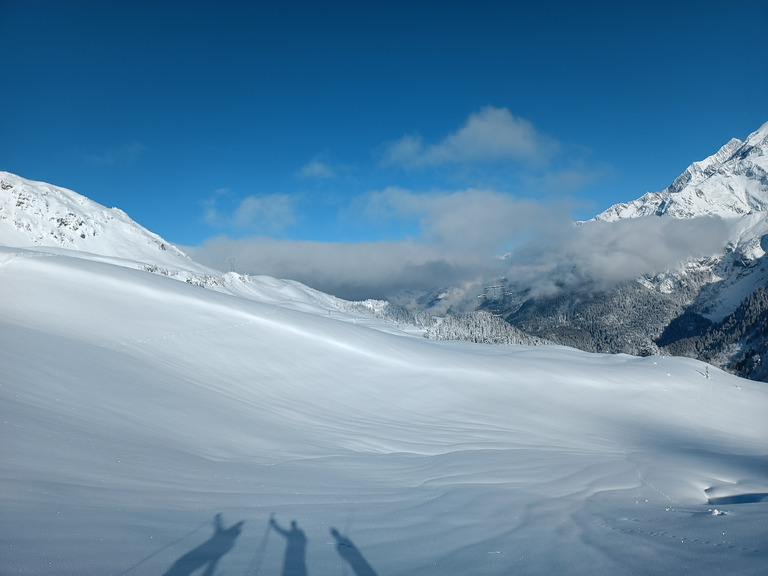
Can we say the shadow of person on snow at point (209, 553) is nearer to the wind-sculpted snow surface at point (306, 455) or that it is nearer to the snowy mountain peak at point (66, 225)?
the wind-sculpted snow surface at point (306, 455)

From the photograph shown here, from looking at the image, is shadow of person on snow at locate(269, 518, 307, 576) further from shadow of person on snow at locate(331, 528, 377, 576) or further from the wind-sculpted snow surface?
shadow of person on snow at locate(331, 528, 377, 576)

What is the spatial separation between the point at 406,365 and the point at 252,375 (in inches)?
503

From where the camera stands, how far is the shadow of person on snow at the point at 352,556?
20.8 ft

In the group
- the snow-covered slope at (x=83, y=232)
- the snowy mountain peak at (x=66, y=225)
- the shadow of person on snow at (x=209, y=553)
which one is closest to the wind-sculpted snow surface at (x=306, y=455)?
the shadow of person on snow at (x=209, y=553)

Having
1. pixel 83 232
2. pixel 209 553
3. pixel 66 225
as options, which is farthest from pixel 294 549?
pixel 83 232

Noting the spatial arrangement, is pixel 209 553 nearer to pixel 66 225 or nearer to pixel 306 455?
pixel 306 455

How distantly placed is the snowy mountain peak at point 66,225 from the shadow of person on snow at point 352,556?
358ft

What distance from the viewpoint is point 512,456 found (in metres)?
16.7

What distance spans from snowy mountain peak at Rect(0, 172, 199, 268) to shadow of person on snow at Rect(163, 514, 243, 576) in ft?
354

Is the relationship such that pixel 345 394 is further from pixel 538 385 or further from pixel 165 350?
pixel 538 385

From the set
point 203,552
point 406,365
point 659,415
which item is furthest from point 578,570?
point 659,415

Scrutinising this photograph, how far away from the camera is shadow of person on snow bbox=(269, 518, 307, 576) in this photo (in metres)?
6.21

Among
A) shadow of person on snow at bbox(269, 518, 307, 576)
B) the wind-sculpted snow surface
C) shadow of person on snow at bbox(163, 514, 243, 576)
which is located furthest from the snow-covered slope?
shadow of person on snow at bbox(269, 518, 307, 576)

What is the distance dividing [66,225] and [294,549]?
12862 cm
